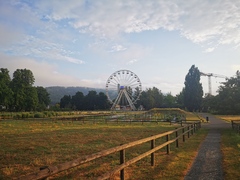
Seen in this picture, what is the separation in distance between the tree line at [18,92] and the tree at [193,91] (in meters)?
49.6

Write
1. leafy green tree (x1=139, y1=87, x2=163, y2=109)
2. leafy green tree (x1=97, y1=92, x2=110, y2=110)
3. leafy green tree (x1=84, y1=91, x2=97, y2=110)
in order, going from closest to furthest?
leafy green tree (x1=139, y1=87, x2=163, y2=109), leafy green tree (x1=97, y1=92, x2=110, y2=110), leafy green tree (x1=84, y1=91, x2=97, y2=110)

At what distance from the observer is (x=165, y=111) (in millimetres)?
60406

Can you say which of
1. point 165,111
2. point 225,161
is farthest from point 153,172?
point 165,111

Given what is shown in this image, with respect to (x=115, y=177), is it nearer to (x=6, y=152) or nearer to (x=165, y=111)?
(x=6, y=152)

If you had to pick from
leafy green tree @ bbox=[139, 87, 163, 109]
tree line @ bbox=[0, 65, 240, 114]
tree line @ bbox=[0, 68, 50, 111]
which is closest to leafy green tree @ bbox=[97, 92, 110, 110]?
tree line @ bbox=[0, 65, 240, 114]

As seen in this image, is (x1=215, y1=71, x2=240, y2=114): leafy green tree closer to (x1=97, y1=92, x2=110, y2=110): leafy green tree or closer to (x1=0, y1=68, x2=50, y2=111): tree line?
(x1=0, y1=68, x2=50, y2=111): tree line

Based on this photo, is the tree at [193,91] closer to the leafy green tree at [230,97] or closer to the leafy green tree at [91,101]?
the leafy green tree at [230,97]

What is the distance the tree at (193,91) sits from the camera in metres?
81.2

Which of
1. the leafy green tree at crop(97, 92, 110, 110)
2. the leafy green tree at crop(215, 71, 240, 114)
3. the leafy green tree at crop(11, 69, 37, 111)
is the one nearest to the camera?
the leafy green tree at crop(215, 71, 240, 114)

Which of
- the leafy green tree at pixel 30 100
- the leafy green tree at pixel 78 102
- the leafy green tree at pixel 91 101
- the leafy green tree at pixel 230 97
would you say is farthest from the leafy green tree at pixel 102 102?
the leafy green tree at pixel 230 97

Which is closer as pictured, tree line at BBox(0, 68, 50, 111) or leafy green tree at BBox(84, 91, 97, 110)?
tree line at BBox(0, 68, 50, 111)

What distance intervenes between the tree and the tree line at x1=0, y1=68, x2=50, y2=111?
4963 centimetres

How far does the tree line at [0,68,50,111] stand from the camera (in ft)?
228

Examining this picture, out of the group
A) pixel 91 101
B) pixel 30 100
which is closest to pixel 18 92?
pixel 30 100
